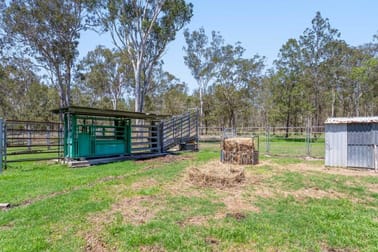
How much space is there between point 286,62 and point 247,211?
2899 centimetres

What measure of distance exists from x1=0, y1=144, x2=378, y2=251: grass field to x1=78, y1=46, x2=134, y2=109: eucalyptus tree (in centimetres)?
2955

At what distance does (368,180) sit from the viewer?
7.51 metres

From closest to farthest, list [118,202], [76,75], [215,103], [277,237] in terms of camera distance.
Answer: [277,237] → [118,202] → [76,75] → [215,103]

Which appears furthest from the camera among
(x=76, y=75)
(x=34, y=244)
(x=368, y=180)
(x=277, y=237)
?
(x=76, y=75)

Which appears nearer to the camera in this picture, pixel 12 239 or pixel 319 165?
pixel 12 239

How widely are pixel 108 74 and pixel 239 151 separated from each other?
29.9m

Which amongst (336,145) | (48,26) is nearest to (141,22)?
(48,26)

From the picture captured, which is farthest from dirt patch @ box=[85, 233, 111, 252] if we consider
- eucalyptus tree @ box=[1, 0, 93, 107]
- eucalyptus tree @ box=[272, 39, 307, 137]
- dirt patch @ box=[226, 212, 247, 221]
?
eucalyptus tree @ box=[272, 39, 307, 137]

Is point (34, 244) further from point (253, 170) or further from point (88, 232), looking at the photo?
point (253, 170)

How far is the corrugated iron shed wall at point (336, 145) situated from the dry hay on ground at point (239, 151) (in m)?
2.78

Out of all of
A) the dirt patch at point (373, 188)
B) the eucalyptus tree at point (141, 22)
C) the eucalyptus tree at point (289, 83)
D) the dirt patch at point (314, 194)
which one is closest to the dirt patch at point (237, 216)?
the dirt patch at point (314, 194)

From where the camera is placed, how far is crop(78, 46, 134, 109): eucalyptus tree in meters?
34.9

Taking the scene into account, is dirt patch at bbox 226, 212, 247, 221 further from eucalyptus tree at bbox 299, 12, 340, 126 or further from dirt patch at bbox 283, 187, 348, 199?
eucalyptus tree at bbox 299, 12, 340, 126

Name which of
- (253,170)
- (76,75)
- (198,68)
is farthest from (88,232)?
(198,68)
